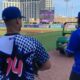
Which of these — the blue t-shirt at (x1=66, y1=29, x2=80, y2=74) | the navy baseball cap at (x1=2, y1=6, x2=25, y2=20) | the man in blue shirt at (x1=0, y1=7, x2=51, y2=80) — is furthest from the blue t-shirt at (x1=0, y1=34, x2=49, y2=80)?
the blue t-shirt at (x1=66, y1=29, x2=80, y2=74)

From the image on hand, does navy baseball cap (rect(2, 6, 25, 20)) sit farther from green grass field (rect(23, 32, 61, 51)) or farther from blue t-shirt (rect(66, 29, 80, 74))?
green grass field (rect(23, 32, 61, 51))

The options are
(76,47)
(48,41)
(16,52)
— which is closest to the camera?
(16,52)

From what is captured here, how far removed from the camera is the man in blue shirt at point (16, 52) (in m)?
3.76

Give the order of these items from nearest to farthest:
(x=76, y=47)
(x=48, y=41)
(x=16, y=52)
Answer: (x=16, y=52) → (x=76, y=47) → (x=48, y=41)

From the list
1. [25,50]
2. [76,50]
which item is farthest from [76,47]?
[25,50]

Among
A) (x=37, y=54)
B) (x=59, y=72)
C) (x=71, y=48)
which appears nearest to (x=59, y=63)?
(x=59, y=72)

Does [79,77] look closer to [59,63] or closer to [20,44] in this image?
[20,44]

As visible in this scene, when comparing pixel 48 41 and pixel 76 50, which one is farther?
pixel 48 41

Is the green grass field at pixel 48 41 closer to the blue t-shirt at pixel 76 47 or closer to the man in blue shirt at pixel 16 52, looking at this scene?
the blue t-shirt at pixel 76 47

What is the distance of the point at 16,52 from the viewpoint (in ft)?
12.4

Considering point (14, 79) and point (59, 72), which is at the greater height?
point (14, 79)

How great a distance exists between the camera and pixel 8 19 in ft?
12.5

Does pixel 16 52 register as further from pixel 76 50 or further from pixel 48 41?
pixel 48 41

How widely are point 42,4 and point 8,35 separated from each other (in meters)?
133
